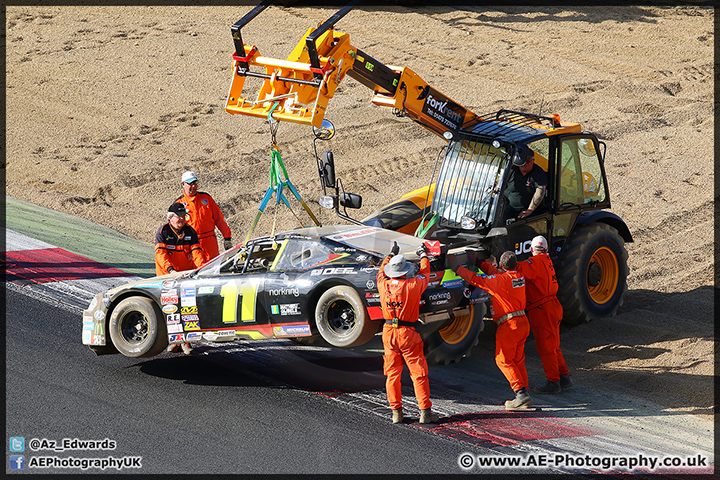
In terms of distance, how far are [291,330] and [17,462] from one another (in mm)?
2855

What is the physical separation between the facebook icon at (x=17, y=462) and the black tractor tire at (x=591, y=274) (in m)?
6.29

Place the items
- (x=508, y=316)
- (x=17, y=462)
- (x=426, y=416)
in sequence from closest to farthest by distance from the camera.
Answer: (x=17, y=462) → (x=426, y=416) → (x=508, y=316)

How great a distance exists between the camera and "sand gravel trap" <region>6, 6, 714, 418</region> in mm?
14336

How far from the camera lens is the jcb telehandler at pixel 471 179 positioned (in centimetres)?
916

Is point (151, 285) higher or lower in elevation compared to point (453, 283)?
lower

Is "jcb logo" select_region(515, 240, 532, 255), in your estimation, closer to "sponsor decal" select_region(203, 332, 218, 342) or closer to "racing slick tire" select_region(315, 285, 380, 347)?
"racing slick tire" select_region(315, 285, 380, 347)

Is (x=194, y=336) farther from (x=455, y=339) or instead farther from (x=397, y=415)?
(x=455, y=339)

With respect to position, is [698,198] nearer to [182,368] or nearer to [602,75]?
[602,75]

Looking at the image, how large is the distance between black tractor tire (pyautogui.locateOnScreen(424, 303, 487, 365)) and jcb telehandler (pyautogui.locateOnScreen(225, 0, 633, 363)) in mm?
13

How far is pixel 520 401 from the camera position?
8.39 metres

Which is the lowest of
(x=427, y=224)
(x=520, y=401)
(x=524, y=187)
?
(x=520, y=401)

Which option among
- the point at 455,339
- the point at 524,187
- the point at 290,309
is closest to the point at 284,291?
the point at 290,309

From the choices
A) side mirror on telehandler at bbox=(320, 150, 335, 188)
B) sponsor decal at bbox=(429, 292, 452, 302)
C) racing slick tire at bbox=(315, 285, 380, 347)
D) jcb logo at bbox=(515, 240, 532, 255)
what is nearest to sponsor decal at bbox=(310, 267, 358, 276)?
racing slick tire at bbox=(315, 285, 380, 347)

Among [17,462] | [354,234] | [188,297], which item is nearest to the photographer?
[17,462]
